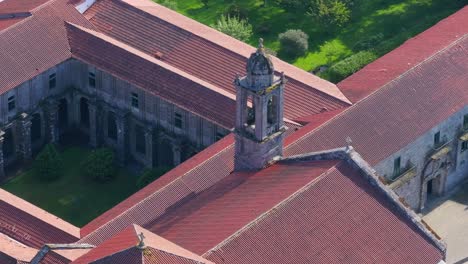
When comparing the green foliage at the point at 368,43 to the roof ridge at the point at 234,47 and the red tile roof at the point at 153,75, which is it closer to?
the roof ridge at the point at 234,47

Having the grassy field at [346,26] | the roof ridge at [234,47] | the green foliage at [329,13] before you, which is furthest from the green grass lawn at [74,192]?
the green foliage at [329,13]

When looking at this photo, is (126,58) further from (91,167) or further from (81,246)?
(81,246)

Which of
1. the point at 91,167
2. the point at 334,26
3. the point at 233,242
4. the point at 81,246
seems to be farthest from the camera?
the point at 334,26

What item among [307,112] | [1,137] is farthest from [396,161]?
[1,137]

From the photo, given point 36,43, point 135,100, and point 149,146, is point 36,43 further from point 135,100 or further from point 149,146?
point 149,146

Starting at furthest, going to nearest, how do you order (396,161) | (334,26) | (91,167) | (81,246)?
(334,26) < (91,167) < (396,161) < (81,246)
